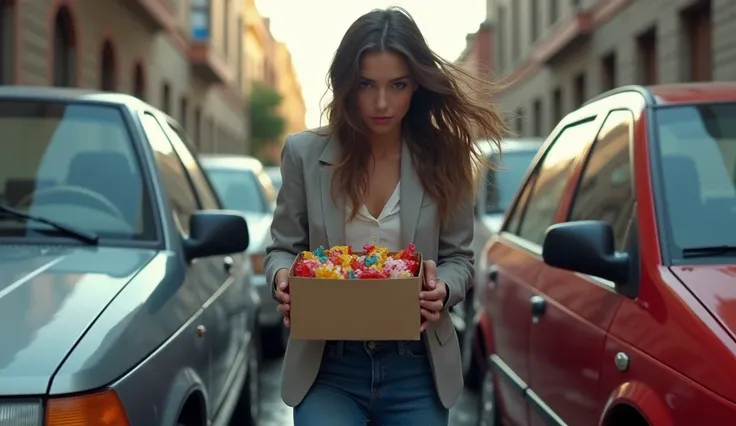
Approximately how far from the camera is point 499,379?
15.8 ft

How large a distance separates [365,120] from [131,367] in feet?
2.93

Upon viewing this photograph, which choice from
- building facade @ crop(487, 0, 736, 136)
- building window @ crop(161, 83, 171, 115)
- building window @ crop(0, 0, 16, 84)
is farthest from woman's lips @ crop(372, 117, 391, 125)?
building window @ crop(161, 83, 171, 115)

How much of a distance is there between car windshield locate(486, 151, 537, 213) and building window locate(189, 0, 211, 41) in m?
28.8

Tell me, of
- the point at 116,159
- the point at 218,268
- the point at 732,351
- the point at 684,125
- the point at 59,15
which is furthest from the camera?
the point at 59,15

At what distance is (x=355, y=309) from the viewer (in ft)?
7.97

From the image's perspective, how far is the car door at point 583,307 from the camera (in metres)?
3.38

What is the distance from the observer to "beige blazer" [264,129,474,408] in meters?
2.71

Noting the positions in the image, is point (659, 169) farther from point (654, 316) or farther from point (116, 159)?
point (116, 159)

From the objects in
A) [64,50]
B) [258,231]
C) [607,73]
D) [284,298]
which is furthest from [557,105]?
[284,298]

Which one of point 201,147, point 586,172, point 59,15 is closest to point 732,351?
point 586,172

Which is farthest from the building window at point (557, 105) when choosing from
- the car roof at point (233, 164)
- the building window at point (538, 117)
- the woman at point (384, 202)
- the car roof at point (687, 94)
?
the woman at point (384, 202)

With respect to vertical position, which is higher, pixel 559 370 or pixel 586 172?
pixel 586 172

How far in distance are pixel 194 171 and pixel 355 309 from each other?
3.00 meters

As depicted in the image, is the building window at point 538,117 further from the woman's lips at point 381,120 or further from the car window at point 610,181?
the woman's lips at point 381,120
